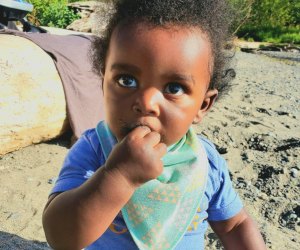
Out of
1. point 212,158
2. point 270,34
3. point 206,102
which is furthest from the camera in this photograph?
point 270,34

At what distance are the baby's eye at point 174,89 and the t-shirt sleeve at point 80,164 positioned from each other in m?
0.44

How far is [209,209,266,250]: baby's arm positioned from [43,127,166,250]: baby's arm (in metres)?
0.79

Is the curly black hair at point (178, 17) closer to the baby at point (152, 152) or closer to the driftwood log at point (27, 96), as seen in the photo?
the baby at point (152, 152)

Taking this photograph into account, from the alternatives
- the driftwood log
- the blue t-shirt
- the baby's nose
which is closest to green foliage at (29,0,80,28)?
the driftwood log

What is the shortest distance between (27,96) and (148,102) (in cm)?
288

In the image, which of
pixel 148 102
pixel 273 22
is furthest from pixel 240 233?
pixel 273 22

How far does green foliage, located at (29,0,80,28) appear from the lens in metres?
12.9

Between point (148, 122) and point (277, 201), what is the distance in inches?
87.9

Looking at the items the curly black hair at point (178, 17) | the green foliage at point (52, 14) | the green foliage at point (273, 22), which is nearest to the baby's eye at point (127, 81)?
the curly black hair at point (178, 17)

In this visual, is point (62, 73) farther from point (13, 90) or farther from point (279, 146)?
point (279, 146)

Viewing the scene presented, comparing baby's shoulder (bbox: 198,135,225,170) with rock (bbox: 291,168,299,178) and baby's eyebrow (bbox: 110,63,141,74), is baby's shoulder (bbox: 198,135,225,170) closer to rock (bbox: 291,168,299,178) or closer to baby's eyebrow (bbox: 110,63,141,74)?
baby's eyebrow (bbox: 110,63,141,74)

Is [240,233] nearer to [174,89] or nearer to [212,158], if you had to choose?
[212,158]

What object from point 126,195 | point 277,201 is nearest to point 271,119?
point 277,201

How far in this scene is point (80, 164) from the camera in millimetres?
1616
